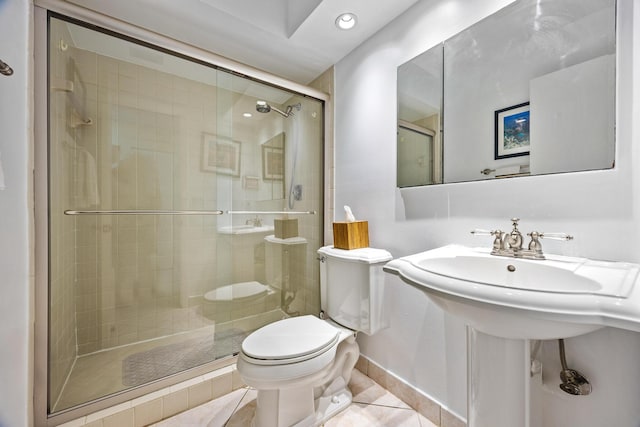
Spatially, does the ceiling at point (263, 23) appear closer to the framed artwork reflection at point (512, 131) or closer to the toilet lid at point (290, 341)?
the framed artwork reflection at point (512, 131)

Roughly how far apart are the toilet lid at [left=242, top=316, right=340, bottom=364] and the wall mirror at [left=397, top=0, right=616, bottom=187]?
34.1 inches

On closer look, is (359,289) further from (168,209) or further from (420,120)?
(168,209)

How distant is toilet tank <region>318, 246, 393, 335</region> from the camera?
4.40 feet

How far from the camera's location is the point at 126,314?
1743mm

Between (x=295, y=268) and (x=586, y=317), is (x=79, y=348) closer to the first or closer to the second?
(x=295, y=268)

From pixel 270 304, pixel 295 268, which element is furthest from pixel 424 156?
pixel 270 304

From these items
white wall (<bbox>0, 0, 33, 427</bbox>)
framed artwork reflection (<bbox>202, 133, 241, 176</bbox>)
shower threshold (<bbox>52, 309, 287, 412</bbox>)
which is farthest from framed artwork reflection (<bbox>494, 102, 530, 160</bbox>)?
white wall (<bbox>0, 0, 33, 427</bbox>)

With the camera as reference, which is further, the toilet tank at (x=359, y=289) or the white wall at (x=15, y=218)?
the toilet tank at (x=359, y=289)

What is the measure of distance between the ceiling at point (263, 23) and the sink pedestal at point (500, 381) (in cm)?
156

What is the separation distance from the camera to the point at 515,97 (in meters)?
1.00

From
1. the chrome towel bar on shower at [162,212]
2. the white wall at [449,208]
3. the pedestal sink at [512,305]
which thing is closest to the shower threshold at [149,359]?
the chrome towel bar on shower at [162,212]

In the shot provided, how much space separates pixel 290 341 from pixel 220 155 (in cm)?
129

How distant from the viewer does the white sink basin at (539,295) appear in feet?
1.69

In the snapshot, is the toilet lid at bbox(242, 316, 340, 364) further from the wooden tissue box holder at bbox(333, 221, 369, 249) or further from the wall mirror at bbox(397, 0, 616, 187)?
the wall mirror at bbox(397, 0, 616, 187)
